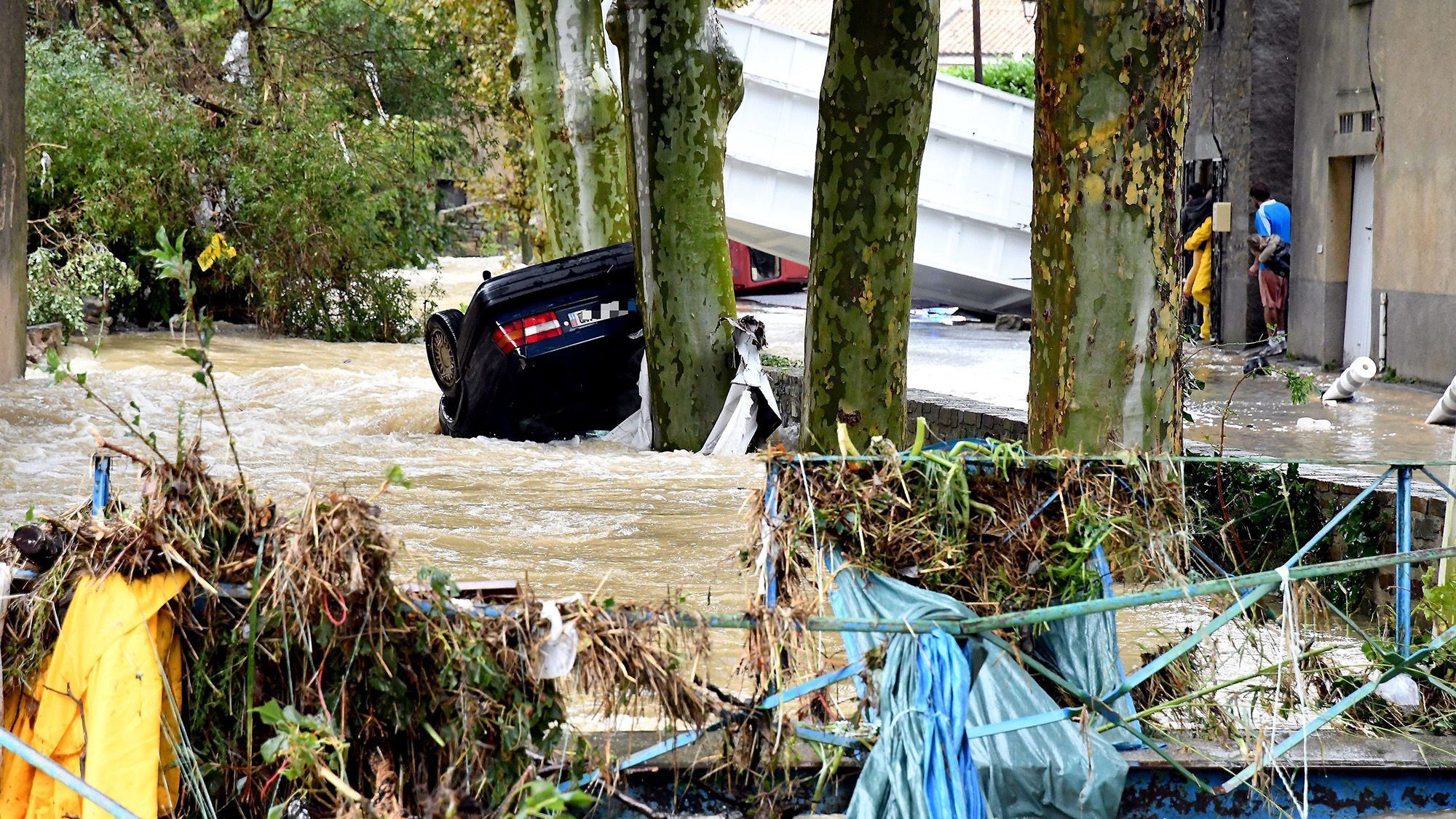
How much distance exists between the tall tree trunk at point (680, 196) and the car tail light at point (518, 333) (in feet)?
2.64

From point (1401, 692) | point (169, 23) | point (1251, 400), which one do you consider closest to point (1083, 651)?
point (1401, 692)

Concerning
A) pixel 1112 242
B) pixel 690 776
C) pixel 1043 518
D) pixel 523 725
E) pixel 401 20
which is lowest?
pixel 690 776

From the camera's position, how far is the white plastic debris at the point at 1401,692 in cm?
479

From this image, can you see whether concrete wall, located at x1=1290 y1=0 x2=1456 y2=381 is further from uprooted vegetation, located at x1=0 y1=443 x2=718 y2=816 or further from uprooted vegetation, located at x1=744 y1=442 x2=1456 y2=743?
uprooted vegetation, located at x1=0 y1=443 x2=718 y2=816

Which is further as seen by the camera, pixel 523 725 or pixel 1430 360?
pixel 1430 360

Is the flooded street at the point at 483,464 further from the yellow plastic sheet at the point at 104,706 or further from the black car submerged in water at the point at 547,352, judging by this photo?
the yellow plastic sheet at the point at 104,706

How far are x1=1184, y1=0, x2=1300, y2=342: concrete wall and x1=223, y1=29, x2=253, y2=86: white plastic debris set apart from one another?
43.1ft

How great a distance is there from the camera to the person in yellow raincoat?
2069 cm

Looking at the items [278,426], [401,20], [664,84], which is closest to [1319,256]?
[664,84]

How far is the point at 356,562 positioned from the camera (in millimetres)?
3264

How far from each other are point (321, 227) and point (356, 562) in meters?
17.9

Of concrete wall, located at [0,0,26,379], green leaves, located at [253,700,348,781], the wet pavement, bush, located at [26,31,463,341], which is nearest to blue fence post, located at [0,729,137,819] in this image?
green leaves, located at [253,700,348,781]

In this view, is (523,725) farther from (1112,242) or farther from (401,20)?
(401,20)

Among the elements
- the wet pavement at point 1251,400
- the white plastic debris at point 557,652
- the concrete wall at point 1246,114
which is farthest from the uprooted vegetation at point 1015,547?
the concrete wall at point 1246,114
